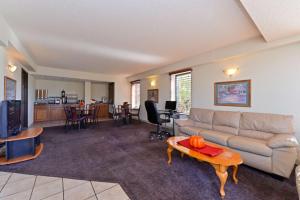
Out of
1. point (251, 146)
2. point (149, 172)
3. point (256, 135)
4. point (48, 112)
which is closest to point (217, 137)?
point (251, 146)

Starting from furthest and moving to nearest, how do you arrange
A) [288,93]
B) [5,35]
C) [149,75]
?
[149,75], [288,93], [5,35]

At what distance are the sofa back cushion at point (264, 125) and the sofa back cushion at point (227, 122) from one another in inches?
3.8

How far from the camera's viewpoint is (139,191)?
179cm

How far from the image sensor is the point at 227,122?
10.3 feet

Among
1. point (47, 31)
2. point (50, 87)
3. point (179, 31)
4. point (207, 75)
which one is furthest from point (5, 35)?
point (50, 87)

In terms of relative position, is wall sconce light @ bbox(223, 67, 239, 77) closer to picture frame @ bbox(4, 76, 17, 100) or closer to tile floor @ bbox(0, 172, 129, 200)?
tile floor @ bbox(0, 172, 129, 200)

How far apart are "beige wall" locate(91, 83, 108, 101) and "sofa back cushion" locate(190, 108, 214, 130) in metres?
6.45

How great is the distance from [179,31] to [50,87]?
24.4ft

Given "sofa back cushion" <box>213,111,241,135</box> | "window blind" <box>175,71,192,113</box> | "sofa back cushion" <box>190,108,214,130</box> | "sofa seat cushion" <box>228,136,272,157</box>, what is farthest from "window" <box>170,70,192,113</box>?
"sofa seat cushion" <box>228,136,272,157</box>

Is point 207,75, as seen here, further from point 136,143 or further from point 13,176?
point 13,176

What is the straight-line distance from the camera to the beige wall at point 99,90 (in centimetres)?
854

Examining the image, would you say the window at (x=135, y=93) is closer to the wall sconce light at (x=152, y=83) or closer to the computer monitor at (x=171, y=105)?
the wall sconce light at (x=152, y=83)

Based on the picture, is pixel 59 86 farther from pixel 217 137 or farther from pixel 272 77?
pixel 272 77

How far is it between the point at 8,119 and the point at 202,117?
4.17 metres
